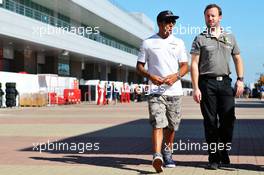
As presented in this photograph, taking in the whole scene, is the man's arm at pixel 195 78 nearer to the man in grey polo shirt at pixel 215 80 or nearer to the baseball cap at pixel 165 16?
the man in grey polo shirt at pixel 215 80

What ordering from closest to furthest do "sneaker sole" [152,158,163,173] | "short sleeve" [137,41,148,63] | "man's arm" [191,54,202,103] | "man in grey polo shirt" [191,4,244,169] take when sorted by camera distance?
"sneaker sole" [152,158,163,173] < "man's arm" [191,54,202,103] < "man in grey polo shirt" [191,4,244,169] < "short sleeve" [137,41,148,63]

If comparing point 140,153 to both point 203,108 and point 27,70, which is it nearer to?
point 203,108

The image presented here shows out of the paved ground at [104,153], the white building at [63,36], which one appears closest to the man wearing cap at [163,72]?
the paved ground at [104,153]

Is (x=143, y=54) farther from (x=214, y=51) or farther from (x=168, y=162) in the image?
(x=168, y=162)

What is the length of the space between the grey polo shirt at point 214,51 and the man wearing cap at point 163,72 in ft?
0.81

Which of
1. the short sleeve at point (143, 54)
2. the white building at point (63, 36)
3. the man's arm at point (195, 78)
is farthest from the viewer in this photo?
the white building at point (63, 36)

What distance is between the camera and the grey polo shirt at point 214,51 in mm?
7558

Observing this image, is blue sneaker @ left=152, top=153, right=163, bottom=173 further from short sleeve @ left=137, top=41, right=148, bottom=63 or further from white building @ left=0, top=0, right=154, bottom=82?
white building @ left=0, top=0, right=154, bottom=82

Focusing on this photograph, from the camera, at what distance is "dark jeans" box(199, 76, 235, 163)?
24.9 ft

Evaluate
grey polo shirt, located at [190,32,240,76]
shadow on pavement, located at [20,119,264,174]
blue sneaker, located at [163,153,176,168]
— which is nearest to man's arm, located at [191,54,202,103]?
grey polo shirt, located at [190,32,240,76]

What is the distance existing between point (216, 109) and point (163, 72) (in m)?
0.88

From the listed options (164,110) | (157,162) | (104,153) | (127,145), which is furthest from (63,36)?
(157,162)

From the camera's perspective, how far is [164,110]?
753 centimetres

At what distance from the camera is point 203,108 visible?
764cm
